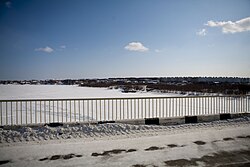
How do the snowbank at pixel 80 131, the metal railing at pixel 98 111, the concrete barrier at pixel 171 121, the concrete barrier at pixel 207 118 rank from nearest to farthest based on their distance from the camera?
the snowbank at pixel 80 131 < the concrete barrier at pixel 171 121 < the metal railing at pixel 98 111 < the concrete barrier at pixel 207 118

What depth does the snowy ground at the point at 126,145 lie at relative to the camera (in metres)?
4.66

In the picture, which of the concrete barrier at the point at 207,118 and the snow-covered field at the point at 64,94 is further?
the snow-covered field at the point at 64,94

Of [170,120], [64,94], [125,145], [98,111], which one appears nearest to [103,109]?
[98,111]

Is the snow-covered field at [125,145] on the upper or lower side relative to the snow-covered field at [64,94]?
lower

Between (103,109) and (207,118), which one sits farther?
(103,109)

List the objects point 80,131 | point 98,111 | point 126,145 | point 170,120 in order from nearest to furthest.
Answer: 1. point 126,145
2. point 80,131
3. point 170,120
4. point 98,111

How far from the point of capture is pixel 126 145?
5.82 metres

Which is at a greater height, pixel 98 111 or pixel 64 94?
pixel 64 94

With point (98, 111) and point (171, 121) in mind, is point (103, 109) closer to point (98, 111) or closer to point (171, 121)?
point (98, 111)

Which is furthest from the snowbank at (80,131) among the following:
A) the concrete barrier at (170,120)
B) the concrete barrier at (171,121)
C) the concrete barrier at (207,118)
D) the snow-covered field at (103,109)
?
the snow-covered field at (103,109)

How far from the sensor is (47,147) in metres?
5.63

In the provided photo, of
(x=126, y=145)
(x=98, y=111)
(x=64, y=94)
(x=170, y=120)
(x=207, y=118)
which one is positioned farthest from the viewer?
(x=64, y=94)

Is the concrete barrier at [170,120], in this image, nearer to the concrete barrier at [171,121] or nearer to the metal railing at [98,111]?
the concrete barrier at [171,121]

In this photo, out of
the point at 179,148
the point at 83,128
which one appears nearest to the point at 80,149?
the point at 83,128
